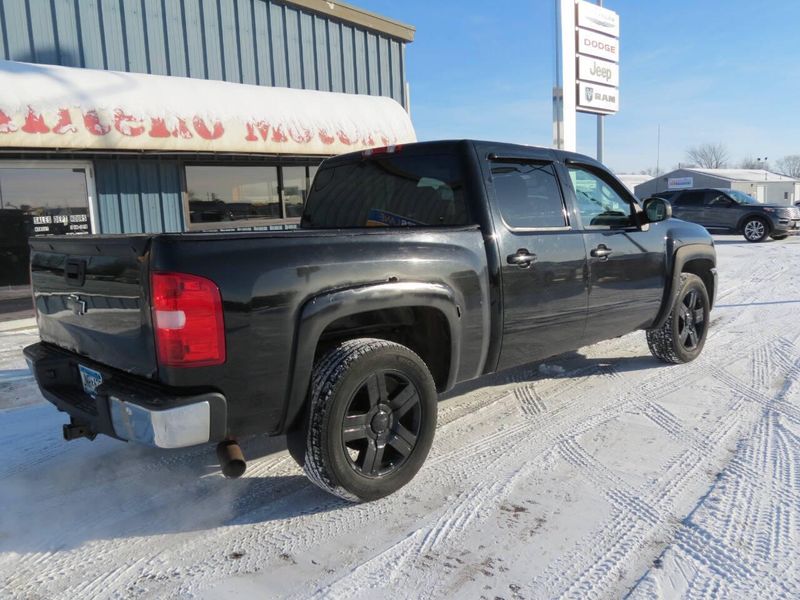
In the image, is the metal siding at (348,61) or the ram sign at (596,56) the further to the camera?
the ram sign at (596,56)

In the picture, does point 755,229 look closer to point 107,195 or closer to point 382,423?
point 107,195

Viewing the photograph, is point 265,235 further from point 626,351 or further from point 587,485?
point 626,351

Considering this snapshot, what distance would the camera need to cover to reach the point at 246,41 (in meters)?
10.1

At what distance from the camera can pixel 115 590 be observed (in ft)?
7.97

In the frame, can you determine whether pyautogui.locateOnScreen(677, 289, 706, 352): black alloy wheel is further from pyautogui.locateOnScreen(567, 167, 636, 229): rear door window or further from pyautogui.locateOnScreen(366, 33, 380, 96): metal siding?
pyautogui.locateOnScreen(366, 33, 380, 96): metal siding

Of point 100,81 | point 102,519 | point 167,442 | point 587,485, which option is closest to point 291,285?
point 167,442

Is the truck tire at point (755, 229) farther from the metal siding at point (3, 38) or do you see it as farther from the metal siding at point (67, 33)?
the metal siding at point (3, 38)

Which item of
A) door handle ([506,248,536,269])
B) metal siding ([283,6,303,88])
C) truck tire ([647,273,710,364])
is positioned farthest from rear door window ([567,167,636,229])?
metal siding ([283,6,303,88])

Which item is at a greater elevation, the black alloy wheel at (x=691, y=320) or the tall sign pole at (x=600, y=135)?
the tall sign pole at (x=600, y=135)

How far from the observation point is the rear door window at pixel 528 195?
3.82 metres

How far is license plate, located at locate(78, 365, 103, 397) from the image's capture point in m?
2.90

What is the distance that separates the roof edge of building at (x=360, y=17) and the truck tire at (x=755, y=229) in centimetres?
1308

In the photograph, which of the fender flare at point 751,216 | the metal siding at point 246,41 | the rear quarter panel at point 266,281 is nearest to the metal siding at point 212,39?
the metal siding at point 246,41

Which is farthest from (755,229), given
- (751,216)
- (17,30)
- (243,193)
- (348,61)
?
(17,30)
